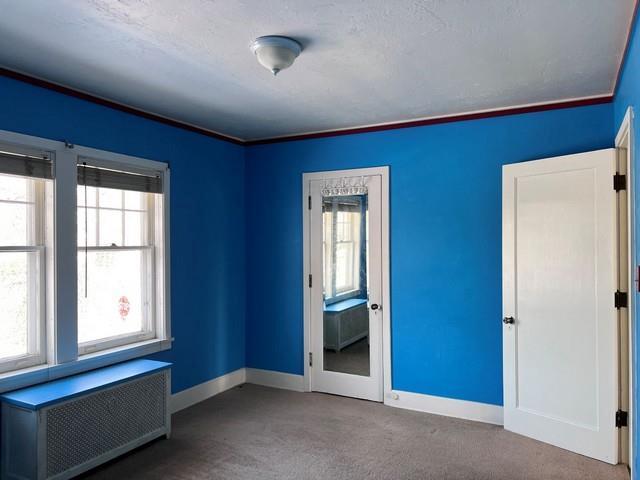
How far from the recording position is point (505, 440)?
3459mm

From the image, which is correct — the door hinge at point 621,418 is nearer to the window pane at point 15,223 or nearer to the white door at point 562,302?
the white door at point 562,302

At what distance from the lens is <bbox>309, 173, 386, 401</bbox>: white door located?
169 inches

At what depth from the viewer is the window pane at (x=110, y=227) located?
3.56 metres

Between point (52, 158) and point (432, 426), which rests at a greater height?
point (52, 158)

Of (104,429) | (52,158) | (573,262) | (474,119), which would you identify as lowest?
(104,429)

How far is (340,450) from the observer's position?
331 cm

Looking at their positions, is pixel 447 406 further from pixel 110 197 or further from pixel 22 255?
pixel 22 255

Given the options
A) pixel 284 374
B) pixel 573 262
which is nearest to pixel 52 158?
pixel 284 374

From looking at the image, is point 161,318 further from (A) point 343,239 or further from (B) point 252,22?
(B) point 252,22

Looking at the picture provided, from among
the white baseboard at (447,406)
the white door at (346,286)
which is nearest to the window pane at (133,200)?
the white door at (346,286)

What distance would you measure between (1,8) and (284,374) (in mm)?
3676

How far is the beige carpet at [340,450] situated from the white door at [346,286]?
38cm

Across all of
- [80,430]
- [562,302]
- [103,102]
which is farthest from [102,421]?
[562,302]

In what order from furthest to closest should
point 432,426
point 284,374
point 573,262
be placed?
point 284,374, point 432,426, point 573,262
